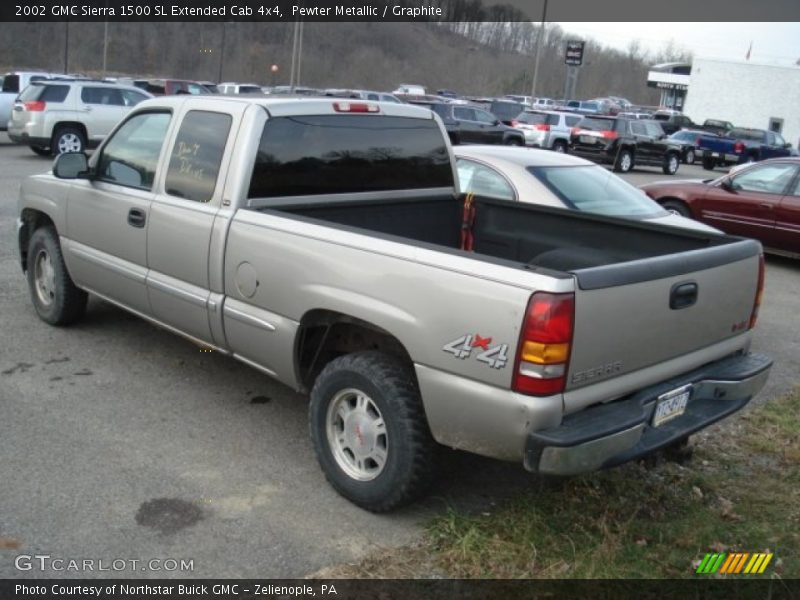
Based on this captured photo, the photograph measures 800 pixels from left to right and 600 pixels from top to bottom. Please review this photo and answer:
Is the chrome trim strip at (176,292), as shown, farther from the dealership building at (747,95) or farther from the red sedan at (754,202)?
the dealership building at (747,95)

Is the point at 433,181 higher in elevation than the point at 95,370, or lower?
higher

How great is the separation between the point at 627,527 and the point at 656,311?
1.04 metres

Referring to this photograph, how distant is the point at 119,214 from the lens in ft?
17.4

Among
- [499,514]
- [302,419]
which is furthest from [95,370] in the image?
[499,514]

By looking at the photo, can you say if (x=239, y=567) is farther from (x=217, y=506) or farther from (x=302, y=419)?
(x=302, y=419)

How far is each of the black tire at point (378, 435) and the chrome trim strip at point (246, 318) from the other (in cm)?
44

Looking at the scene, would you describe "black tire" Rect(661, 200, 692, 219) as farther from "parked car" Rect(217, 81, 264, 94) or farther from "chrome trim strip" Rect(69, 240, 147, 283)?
"parked car" Rect(217, 81, 264, 94)

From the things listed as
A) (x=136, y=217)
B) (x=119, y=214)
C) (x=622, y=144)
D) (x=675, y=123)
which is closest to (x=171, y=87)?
(x=622, y=144)

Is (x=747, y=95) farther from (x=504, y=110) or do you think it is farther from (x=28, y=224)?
(x=28, y=224)

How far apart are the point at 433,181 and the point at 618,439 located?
2693 millimetres

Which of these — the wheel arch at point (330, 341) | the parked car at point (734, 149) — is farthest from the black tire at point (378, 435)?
the parked car at point (734, 149)

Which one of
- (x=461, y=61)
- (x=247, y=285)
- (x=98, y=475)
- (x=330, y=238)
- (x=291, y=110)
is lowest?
(x=98, y=475)

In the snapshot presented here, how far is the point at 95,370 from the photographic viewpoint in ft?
18.2

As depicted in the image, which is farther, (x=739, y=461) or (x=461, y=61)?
(x=461, y=61)
